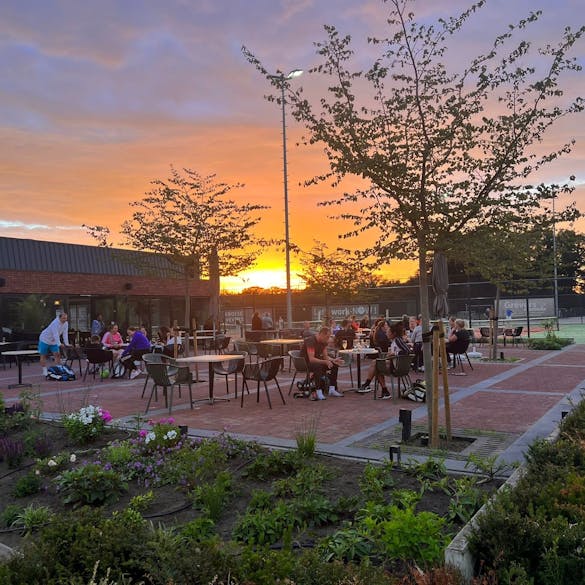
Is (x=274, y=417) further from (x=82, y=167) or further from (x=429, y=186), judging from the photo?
(x=82, y=167)

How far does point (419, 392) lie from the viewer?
9.42m

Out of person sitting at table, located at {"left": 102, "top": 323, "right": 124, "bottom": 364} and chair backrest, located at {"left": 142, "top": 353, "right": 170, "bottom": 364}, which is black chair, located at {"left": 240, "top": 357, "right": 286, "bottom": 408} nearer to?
chair backrest, located at {"left": 142, "top": 353, "right": 170, "bottom": 364}

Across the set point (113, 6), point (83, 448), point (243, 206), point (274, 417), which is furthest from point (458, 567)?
point (243, 206)

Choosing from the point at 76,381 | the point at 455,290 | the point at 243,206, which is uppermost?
the point at 243,206

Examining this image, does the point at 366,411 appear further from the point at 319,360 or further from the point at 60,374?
the point at 60,374

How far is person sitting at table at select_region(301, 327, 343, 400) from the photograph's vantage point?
9.98m

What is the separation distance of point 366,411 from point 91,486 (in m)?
4.89

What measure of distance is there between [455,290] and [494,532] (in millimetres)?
31606

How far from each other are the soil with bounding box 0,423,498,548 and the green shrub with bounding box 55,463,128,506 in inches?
3.5

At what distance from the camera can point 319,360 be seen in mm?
10008

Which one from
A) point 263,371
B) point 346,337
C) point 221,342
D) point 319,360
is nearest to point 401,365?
point 319,360

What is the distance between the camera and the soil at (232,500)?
4.23 m

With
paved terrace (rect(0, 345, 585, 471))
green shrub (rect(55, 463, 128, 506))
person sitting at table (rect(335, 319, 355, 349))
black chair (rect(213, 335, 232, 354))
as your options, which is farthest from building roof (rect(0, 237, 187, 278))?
green shrub (rect(55, 463, 128, 506))

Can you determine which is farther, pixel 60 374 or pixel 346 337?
pixel 346 337
